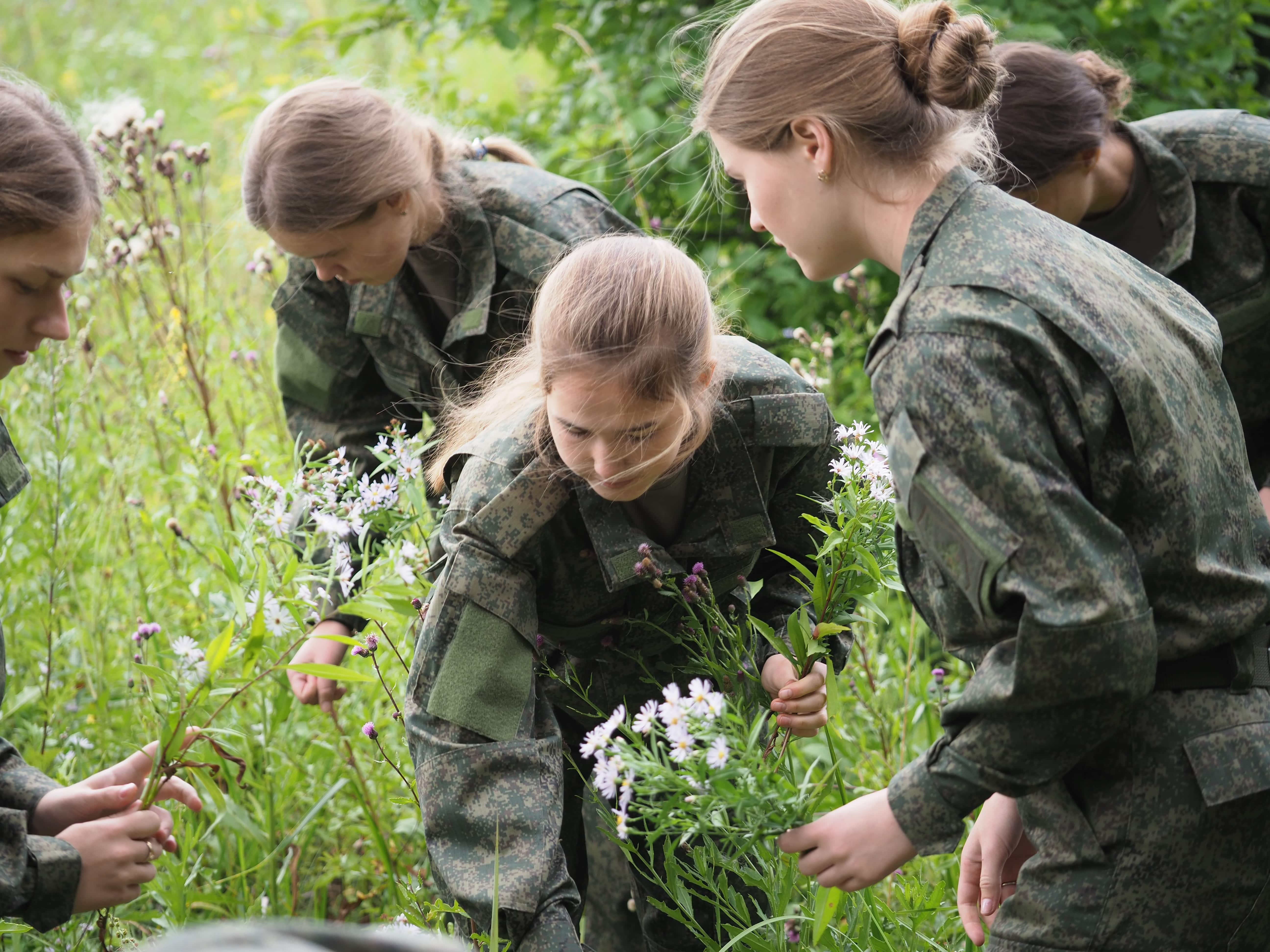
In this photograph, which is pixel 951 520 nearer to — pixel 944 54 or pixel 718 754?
pixel 718 754

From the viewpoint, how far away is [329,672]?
1.72 metres

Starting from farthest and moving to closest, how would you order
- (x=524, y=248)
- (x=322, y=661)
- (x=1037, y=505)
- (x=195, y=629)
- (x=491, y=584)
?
(x=195, y=629)
(x=524, y=248)
(x=322, y=661)
(x=491, y=584)
(x=1037, y=505)

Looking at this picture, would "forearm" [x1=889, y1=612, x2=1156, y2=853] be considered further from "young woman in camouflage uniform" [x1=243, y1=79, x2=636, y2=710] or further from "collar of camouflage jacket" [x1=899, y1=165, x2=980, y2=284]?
"young woman in camouflage uniform" [x1=243, y1=79, x2=636, y2=710]

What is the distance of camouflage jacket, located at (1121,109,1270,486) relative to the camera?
2.49 meters

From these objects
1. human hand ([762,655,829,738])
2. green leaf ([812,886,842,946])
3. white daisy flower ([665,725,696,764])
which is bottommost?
green leaf ([812,886,842,946])

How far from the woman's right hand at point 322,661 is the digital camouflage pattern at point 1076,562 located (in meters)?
1.41

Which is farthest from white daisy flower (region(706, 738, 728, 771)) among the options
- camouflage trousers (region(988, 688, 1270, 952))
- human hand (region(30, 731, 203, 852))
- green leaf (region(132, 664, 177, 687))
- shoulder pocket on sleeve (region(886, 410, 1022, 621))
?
human hand (region(30, 731, 203, 852))

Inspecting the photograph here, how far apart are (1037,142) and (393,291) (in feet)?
4.83

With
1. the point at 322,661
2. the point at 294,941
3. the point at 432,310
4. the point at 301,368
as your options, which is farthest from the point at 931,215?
the point at 301,368

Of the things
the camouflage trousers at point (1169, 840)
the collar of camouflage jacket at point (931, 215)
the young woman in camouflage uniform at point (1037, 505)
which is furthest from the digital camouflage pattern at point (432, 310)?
the camouflage trousers at point (1169, 840)

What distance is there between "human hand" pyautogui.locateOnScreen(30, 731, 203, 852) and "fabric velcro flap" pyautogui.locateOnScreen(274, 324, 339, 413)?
1.11m

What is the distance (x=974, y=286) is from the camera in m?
1.35

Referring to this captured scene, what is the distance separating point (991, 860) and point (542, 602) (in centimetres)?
83

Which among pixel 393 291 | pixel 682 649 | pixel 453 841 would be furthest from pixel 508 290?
pixel 453 841
